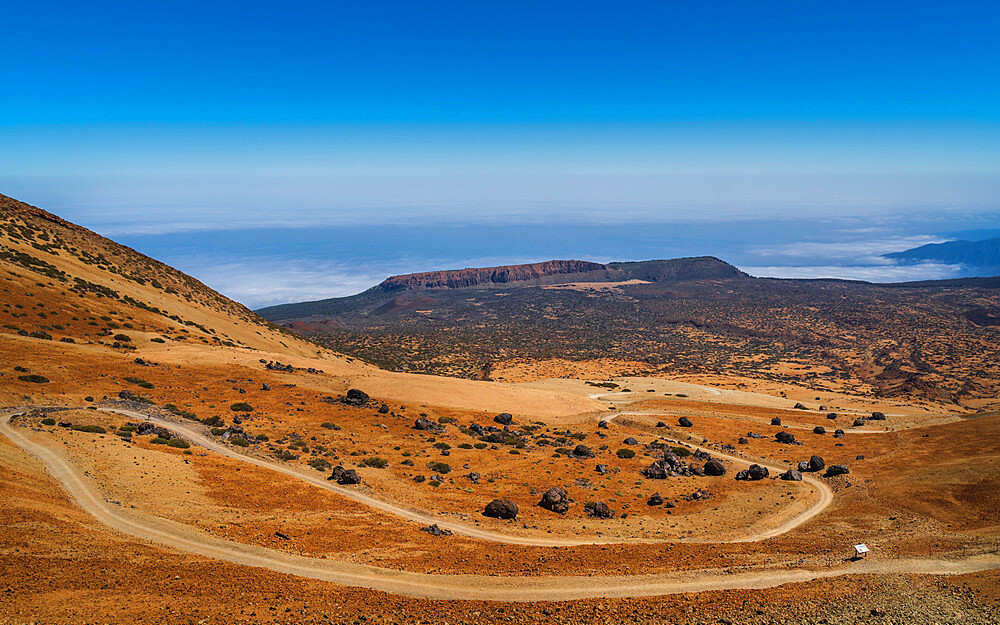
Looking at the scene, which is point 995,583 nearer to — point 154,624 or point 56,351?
point 154,624

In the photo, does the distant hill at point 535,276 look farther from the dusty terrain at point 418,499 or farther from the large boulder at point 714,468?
the large boulder at point 714,468

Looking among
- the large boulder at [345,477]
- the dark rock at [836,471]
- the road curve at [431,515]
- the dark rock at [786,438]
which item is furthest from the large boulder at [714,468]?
the large boulder at [345,477]

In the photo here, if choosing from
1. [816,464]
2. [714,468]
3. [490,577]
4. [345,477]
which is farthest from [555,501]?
[816,464]

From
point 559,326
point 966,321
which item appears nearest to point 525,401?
point 559,326

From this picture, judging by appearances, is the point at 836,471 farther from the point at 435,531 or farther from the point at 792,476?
the point at 435,531

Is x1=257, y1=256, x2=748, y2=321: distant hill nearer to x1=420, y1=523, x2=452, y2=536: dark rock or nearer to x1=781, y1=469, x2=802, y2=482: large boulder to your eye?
x1=781, y1=469, x2=802, y2=482: large boulder

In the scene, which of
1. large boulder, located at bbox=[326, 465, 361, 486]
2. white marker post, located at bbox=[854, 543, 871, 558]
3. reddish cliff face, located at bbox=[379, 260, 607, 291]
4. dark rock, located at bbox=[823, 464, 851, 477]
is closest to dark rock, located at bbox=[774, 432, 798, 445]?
dark rock, located at bbox=[823, 464, 851, 477]
